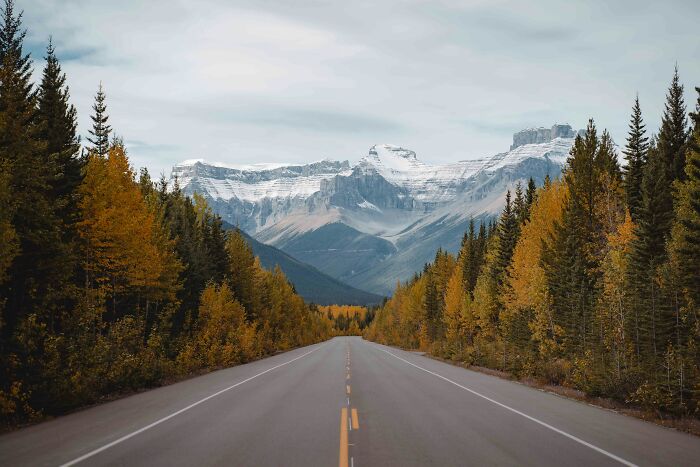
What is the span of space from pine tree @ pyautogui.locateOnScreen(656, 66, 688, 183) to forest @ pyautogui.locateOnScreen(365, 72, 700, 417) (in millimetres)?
97

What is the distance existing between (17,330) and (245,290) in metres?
41.8

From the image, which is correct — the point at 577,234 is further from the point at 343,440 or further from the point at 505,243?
the point at 343,440

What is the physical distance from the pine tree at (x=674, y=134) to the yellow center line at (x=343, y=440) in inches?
1403

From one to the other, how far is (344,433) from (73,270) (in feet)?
49.8

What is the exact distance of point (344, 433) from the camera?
12.1m

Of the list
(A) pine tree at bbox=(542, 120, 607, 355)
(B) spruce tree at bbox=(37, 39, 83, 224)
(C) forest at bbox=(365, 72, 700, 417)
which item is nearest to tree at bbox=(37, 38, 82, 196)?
(B) spruce tree at bbox=(37, 39, 83, 224)

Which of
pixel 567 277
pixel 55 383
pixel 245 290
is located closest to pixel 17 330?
pixel 55 383

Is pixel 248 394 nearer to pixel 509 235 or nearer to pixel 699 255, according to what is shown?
pixel 699 255

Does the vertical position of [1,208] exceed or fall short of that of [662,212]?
it falls short

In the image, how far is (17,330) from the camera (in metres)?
15.0

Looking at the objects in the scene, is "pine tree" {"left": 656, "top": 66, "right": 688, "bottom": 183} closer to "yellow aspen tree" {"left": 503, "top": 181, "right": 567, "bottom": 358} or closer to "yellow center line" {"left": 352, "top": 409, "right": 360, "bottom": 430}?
"yellow aspen tree" {"left": 503, "top": 181, "right": 567, "bottom": 358}

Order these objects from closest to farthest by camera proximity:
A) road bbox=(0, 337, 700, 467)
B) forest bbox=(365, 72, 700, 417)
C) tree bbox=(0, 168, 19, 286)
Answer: road bbox=(0, 337, 700, 467), tree bbox=(0, 168, 19, 286), forest bbox=(365, 72, 700, 417)

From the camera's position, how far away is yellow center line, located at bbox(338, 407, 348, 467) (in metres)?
9.43

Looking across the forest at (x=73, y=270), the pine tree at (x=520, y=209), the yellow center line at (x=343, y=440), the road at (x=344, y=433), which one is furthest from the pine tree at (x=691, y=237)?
the pine tree at (x=520, y=209)
